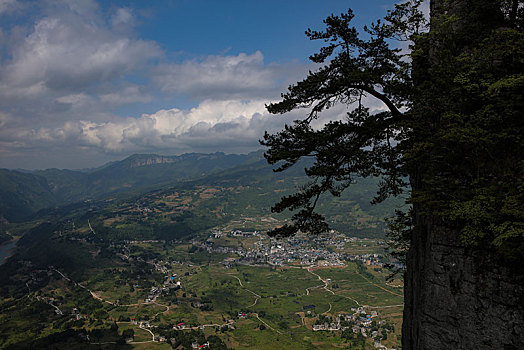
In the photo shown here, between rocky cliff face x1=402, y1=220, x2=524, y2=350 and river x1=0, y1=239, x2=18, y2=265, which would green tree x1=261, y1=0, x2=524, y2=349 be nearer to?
rocky cliff face x1=402, y1=220, x2=524, y2=350

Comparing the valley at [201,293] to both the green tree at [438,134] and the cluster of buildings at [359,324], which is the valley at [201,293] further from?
Result: the green tree at [438,134]

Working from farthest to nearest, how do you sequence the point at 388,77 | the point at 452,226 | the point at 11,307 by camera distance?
the point at 11,307 < the point at 388,77 < the point at 452,226

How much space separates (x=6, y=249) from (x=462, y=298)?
226793 millimetres

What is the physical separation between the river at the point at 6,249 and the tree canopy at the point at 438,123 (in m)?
184

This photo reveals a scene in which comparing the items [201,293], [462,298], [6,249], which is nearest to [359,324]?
[201,293]

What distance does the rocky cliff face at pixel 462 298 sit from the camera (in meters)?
6.32

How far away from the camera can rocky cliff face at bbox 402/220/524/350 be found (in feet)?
20.7

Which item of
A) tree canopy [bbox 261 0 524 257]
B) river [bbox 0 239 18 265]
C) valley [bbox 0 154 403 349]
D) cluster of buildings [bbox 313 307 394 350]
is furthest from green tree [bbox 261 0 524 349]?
river [bbox 0 239 18 265]

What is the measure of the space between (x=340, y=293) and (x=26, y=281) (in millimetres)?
114751

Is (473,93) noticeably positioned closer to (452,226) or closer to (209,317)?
(452,226)

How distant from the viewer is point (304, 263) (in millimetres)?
127125

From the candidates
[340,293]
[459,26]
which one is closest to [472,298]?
[459,26]

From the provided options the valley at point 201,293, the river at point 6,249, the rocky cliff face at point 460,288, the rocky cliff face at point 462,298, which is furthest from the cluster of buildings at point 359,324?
the river at point 6,249

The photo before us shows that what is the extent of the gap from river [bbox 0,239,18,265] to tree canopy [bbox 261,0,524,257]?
602ft
